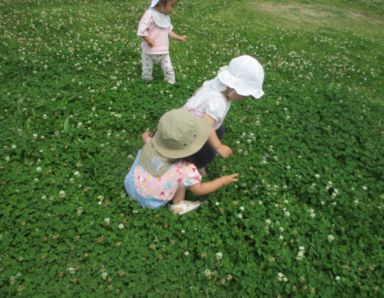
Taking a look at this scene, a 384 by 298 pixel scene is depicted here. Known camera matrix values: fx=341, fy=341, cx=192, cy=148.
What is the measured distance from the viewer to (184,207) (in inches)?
189

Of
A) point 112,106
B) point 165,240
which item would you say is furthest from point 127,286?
point 112,106

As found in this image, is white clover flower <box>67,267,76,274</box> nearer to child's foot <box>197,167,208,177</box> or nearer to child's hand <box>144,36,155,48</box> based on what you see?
child's foot <box>197,167,208,177</box>

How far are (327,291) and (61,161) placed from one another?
13.7 feet

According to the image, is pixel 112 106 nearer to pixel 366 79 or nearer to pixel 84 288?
pixel 84 288

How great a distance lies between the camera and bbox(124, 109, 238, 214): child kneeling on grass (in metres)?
4.27

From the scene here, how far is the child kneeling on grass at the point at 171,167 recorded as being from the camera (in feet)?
14.0

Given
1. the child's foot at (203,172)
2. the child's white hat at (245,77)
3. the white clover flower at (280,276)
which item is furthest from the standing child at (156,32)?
the white clover flower at (280,276)

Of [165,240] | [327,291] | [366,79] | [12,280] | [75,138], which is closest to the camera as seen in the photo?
[12,280]

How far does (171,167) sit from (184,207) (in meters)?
0.67

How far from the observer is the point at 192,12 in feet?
49.3

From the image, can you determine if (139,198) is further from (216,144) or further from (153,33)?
(153,33)

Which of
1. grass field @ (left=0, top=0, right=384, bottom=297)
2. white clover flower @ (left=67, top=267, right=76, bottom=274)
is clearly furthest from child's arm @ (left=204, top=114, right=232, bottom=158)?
white clover flower @ (left=67, top=267, right=76, bottom=274)

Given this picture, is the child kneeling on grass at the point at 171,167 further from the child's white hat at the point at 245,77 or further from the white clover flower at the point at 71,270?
the white clover flower at the point at 71,270

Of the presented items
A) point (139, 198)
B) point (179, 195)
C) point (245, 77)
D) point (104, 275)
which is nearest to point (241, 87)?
point (245, 77)
